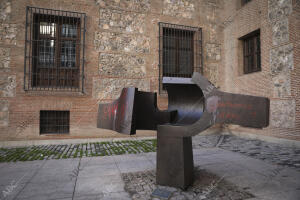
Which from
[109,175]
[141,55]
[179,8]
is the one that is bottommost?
[109,175]

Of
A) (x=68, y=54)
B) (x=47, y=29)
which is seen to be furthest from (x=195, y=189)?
(x=47, y=29)

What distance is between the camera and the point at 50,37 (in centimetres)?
735

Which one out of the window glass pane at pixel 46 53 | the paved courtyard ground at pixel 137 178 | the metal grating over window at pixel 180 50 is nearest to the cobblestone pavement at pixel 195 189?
the paved courtyard ground at pixel 137 178

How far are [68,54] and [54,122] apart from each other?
2.68m

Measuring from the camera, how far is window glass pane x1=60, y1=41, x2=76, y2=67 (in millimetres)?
7492

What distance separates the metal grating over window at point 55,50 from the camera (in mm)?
6996

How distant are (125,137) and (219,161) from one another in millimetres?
4228

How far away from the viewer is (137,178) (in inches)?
128

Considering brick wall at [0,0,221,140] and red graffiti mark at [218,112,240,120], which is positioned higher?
brick wall at [0,0,221,140]

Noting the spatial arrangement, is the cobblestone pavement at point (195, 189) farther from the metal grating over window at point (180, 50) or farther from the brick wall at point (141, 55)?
the metal grating over window at point (180, 50)

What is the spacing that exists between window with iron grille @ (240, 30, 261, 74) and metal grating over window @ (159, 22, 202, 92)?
195 cm

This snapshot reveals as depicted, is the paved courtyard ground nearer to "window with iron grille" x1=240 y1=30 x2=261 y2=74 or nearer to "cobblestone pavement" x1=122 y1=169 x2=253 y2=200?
"cobblestone pavement" x1=122 y1=169 x2=253 y2=200

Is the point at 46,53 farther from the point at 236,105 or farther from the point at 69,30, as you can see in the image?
the point at 236,105

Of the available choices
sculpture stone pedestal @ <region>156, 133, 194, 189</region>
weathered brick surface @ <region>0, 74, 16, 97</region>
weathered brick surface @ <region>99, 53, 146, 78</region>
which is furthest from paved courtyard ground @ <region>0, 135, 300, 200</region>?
weathered brick surface @ <region>99, 53, 146, 78</region>
